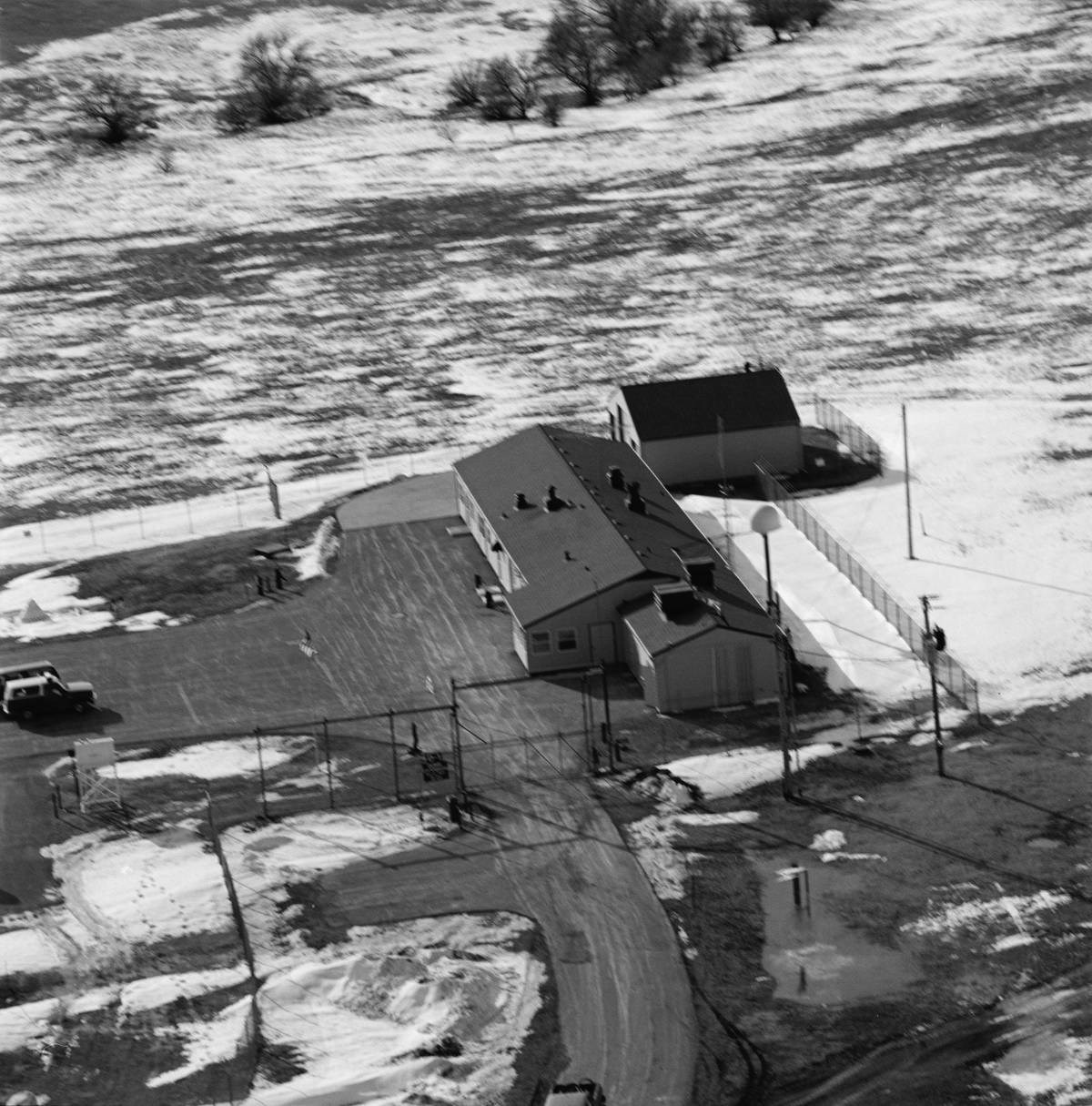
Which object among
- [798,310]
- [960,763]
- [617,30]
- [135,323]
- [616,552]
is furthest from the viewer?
[617,30]

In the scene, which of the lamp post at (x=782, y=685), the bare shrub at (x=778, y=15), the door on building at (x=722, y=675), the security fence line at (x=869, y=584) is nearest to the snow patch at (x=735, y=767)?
the lamp post at (x=782, y=685)

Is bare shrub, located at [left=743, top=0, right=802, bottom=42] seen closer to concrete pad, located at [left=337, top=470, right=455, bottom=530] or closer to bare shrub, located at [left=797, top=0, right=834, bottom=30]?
bare shrub, located at [left=797, top=0, right=834, bottom=30]

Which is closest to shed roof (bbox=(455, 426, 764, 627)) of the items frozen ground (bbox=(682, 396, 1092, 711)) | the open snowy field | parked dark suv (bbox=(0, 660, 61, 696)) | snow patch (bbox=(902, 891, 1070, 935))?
frozen ground (bbox=(682, 396, 1092, 711))

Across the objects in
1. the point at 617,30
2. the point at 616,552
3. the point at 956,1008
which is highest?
the point at 617,30

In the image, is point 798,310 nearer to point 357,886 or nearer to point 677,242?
point 677,242

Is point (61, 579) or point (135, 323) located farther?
point (135, 323)

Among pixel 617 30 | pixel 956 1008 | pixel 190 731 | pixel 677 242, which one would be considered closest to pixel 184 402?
pixel 677 242
